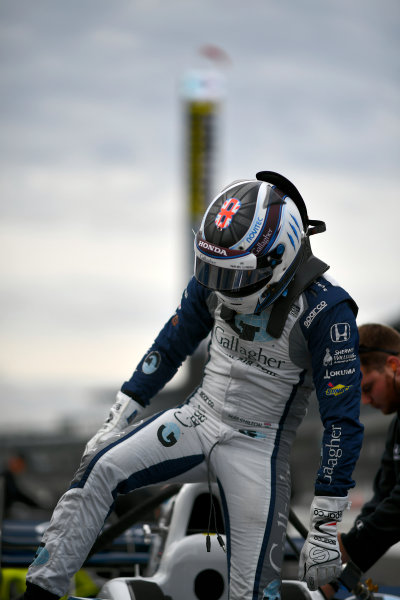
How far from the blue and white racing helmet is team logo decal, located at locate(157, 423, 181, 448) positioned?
23.9 inches

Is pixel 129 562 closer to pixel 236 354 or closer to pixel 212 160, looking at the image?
pixel 236 354

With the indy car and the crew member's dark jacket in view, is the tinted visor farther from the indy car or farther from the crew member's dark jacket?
the crew member's dark jacket

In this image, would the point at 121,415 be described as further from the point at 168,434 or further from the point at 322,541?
the point at 322,541

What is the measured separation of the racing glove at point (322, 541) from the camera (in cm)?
351

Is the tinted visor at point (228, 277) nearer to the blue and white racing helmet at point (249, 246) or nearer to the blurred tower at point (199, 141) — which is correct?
the blue and white racing helmet at point (249, 246)

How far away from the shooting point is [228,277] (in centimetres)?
364

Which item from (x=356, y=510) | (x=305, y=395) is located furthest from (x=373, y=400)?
(x=356, y=510)

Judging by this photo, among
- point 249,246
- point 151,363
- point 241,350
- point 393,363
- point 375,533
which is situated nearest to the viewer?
point 249,246

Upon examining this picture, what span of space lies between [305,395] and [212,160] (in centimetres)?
3654

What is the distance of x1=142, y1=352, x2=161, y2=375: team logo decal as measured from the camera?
13.9ft

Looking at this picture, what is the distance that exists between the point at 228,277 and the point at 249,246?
6.3 inches

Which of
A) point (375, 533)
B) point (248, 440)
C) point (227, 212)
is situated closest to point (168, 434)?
point (248, 440)

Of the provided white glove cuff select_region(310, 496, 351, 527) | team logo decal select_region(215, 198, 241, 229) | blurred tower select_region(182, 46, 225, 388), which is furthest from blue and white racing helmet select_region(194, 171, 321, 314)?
blurred tower select_region(182, 46, 225, 388)

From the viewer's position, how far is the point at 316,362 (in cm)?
374
